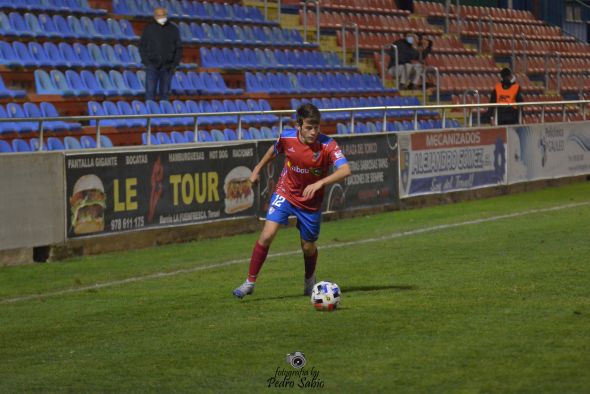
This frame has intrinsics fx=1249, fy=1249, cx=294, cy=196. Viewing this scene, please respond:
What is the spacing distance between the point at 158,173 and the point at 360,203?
5410 mm

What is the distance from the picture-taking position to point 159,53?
22.8 meters

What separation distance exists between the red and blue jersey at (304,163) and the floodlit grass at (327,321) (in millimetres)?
987

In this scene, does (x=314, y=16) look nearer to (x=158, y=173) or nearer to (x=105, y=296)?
(x=158, y=173)

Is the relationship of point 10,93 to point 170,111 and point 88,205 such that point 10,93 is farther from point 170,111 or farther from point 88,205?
point 88,205

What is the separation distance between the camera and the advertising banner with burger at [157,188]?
16.6 metres

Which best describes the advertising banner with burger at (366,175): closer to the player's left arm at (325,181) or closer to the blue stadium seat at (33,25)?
the blue stadium seat at (33,25)

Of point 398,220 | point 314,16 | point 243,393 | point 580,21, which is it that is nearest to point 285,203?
point 243,393

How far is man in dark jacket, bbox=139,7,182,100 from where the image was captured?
22781 millimetres

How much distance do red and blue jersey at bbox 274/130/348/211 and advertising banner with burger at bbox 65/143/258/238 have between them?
5250mm

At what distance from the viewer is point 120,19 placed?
25.7 metres

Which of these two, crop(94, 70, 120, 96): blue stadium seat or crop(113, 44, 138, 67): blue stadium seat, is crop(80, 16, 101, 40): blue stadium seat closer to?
crop(113, 44, 138, 67): blue stadium seat

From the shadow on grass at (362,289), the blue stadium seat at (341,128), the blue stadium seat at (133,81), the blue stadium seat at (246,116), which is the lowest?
the shadow on grass at (362,289)

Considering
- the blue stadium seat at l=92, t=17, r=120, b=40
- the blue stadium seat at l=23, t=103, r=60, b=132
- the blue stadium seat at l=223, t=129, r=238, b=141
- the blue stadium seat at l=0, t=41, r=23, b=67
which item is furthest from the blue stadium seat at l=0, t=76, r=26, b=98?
the blue stadium seat at l=92, t=17, r=120, b=40

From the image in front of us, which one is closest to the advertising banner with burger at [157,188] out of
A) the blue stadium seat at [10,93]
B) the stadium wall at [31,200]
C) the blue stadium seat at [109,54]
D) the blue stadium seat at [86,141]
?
the stadium wall at [31,200]
